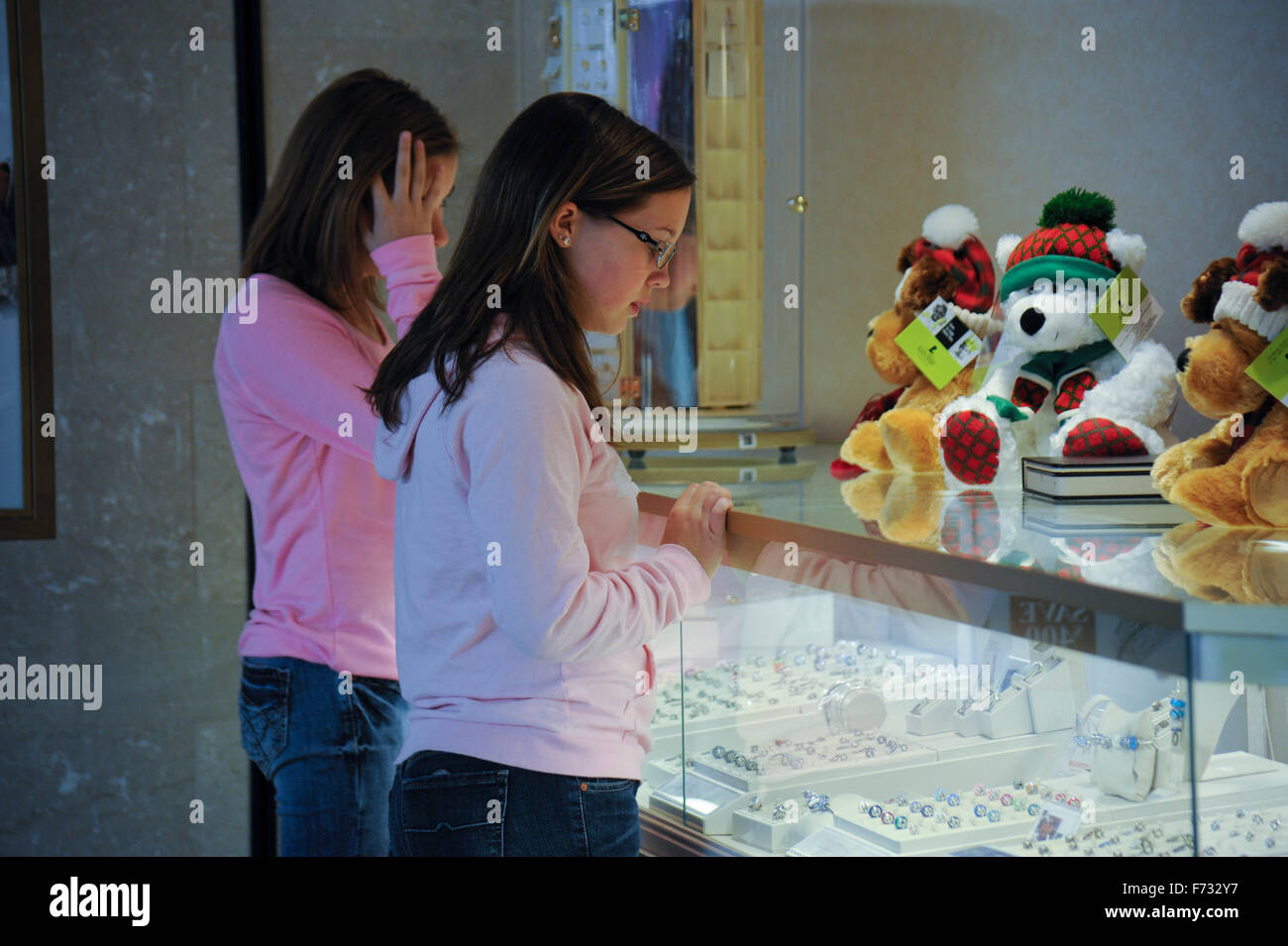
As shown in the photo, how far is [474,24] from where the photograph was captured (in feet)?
8.84

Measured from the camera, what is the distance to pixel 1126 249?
5.71 feet

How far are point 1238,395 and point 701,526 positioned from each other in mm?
617

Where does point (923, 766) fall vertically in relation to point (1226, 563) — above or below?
below

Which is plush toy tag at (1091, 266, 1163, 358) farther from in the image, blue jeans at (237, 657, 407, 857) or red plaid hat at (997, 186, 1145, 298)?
blue jeans at (237, 657, 407, 857)

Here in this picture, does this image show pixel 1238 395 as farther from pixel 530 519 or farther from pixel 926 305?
pixel 530 519

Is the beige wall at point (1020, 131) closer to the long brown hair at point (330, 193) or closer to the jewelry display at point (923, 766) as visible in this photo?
the jewelry display at point (923, 766)

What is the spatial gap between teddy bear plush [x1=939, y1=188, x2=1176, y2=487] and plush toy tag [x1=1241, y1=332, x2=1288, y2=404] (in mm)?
277

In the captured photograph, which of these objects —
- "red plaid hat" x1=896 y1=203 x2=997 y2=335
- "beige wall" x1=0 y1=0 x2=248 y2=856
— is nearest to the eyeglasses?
"red plaid hat" x1=896 y1=203 x2=997 y2=335

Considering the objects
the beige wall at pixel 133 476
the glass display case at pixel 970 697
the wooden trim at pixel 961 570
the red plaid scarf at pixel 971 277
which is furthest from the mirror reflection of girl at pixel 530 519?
the beige wall at pixel 133 476

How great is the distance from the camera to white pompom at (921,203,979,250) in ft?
6.49

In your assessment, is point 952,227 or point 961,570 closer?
point 961,570

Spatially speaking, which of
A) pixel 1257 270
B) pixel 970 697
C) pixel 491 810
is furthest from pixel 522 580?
pixel 1257 270

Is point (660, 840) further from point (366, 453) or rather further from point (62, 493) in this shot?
point (62, 493)
